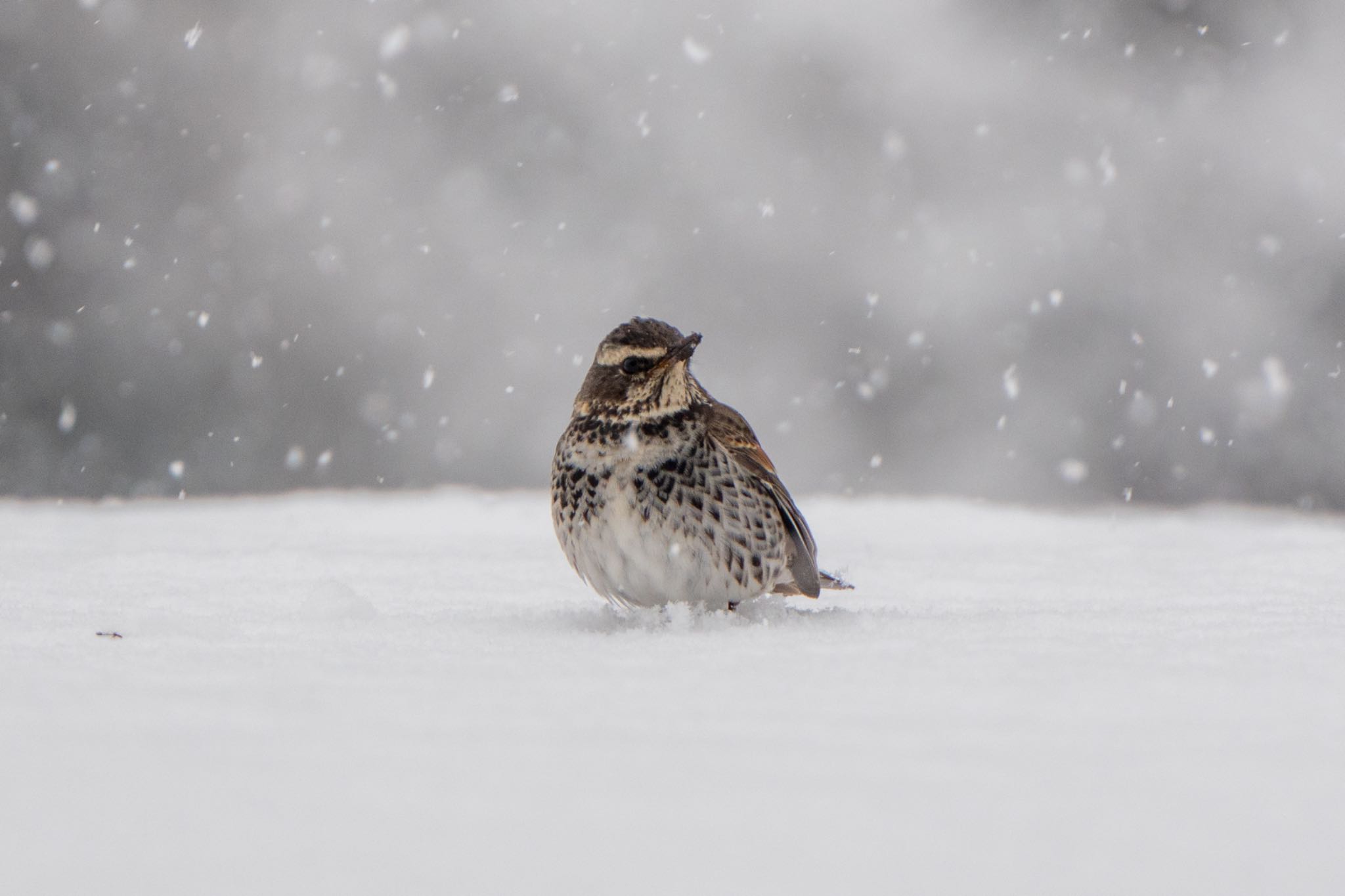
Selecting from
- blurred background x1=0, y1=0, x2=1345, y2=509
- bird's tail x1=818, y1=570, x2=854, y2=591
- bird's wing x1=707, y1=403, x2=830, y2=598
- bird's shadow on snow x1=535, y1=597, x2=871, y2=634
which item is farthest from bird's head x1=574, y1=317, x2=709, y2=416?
blurred background x1=0, y1=0, x2=1345, y2=509

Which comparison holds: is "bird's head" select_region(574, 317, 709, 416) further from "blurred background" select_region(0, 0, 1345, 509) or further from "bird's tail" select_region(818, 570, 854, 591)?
"blurred background" select_region(0, 0, 1345, 509)

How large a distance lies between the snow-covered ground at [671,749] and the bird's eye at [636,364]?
0.57 m

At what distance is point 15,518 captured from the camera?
5281 millimetres

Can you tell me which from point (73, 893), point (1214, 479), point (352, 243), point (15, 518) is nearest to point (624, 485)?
point (73, 893)

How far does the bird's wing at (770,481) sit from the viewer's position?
125 inches

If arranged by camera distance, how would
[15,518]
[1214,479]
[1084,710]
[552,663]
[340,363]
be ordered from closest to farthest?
[1084,710], [552,663], [15,518], [1214,479], [340,363]

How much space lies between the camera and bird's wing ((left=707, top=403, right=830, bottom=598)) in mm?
3186

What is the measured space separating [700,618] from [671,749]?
128cm

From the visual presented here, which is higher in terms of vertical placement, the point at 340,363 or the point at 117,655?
the point at 340,363

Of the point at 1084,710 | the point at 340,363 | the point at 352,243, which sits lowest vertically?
the point at 1084,710

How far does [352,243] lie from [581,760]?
13398 mm

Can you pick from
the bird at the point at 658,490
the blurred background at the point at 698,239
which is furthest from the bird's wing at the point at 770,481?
the blurred background at the point at 698,239

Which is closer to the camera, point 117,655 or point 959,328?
point 117,655

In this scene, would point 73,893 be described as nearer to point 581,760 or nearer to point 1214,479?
point 581,760
